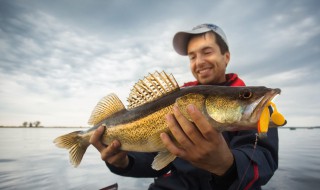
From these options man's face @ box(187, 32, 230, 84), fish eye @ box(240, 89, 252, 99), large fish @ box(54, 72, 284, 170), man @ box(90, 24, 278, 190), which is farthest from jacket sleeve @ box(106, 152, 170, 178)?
fish eye @ box(240, 89, 252, 99)

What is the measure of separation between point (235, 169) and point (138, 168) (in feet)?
7.49

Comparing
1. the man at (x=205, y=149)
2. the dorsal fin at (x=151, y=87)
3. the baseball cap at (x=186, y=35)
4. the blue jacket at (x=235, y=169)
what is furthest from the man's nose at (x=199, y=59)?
the dorsal fin at (x=151, y=87)

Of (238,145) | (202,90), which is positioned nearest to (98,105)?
(202,90)

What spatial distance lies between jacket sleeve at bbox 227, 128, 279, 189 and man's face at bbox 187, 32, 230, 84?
1.68 meters

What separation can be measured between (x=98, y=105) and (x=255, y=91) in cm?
261

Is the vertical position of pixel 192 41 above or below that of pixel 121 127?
above

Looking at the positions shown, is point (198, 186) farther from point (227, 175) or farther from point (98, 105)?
point (98, 105)

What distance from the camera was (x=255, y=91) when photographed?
2369mm

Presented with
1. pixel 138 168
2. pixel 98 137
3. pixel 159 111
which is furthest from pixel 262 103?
pixel 138 168

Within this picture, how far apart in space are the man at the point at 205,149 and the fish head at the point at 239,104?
0.82 feet

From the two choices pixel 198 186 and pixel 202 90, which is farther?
pixel 198 186

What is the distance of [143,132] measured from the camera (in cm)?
294

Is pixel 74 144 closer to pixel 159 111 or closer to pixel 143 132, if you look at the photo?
pixel 143 132

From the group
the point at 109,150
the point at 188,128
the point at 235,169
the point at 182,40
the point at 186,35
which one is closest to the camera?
the point at 188,128
